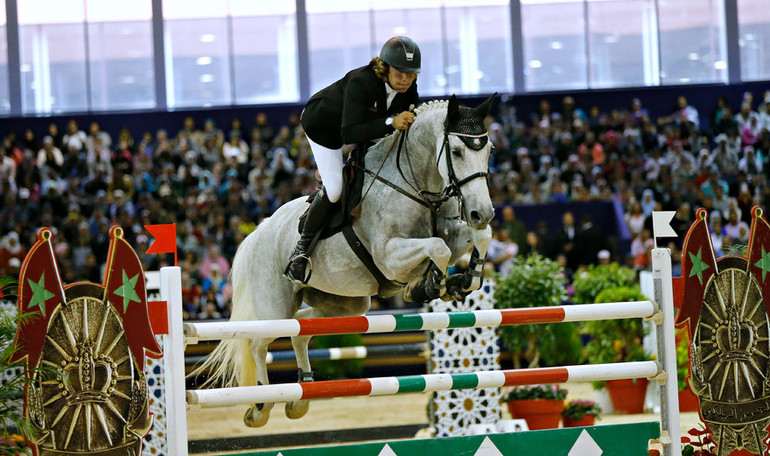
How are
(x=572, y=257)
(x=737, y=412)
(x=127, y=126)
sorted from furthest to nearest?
(x=127, y=126) < (x=572, y=257) < (x=737, y=412)

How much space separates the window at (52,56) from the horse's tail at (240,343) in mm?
12523

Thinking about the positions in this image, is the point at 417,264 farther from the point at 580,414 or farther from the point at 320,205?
the point at 580,414

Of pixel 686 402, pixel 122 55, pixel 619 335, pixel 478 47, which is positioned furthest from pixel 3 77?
pixel 686 402

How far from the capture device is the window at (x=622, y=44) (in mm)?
17047

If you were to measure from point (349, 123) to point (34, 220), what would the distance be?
9623 millimetres

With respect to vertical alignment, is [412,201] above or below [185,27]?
below

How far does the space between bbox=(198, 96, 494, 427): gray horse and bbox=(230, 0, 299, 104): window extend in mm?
12285

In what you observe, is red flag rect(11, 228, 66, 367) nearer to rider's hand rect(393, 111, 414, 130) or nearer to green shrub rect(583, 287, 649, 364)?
rider's hand rect(393, 111, 414, 130)

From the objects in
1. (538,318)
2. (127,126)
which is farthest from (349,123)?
(127,126)

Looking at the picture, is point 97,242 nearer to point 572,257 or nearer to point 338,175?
point 572,257

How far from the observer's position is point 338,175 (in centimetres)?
427

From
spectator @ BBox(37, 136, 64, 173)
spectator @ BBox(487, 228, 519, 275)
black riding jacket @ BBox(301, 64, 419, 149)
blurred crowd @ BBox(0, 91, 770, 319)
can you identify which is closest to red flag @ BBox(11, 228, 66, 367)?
black riding jacket @ BBox(301, 64, 419, 149)

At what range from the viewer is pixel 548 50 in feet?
56.0

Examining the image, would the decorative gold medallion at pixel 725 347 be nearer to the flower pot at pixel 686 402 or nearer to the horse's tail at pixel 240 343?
the horse's tail at pixel 240 343
